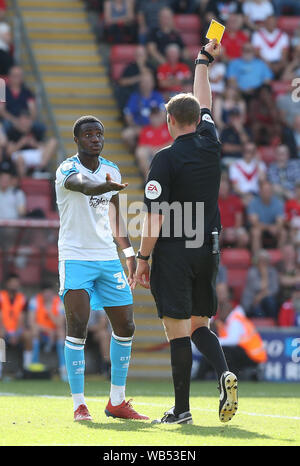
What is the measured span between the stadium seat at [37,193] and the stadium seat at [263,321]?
3.36 m

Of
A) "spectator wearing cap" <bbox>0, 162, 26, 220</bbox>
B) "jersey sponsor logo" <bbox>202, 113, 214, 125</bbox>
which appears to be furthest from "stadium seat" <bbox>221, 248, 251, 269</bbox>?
"jersey sponsor logo" <bbox>202, 113, 214, 125</bbox>

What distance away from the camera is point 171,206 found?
24.5 ft

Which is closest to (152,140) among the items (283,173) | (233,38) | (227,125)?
(227,125)

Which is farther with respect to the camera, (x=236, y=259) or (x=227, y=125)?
(x=227, y=125)

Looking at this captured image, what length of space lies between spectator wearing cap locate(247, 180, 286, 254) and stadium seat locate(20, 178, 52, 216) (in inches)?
122

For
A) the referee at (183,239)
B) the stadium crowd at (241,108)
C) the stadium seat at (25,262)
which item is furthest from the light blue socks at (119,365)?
the stadium crowd at (241,108)

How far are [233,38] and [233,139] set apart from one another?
8.27ft

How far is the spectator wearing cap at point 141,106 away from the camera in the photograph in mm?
17203

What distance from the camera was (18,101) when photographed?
16.6m

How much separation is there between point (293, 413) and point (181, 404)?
168cm

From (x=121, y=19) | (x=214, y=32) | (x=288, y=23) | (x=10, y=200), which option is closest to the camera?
(x=214, y=32)

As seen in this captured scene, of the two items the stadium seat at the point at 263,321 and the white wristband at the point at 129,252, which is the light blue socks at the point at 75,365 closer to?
the white wristband at the point at 129,252

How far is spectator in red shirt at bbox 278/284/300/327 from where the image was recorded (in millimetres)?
15266

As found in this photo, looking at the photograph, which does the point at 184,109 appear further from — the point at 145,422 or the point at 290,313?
the point at 290,313
